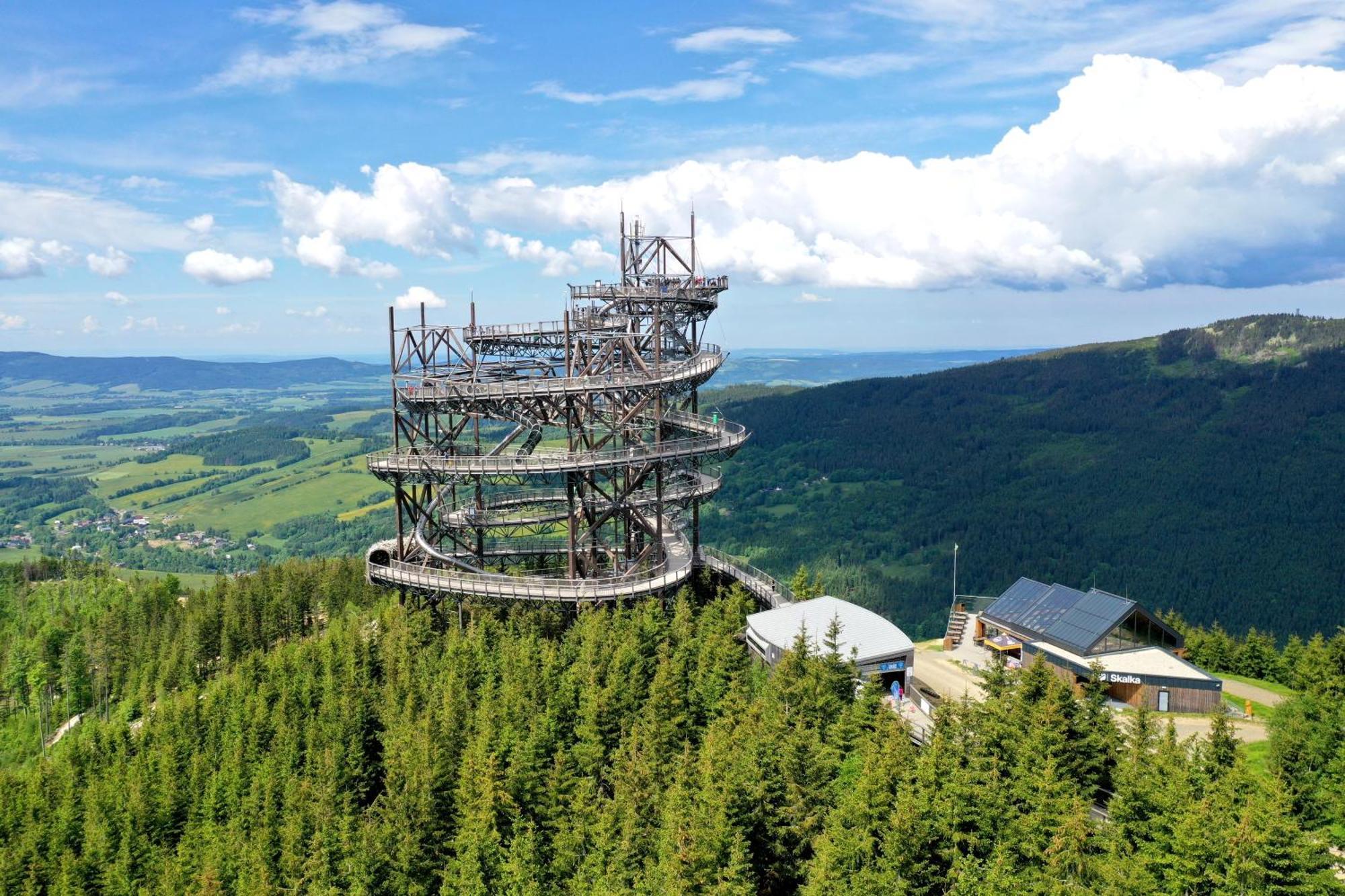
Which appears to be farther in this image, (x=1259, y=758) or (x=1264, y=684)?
(x=1264, y=684)

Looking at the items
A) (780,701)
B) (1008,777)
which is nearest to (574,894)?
(780,701)

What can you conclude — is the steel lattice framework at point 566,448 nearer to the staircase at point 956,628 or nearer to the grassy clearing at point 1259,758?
the staircase at point 956,628

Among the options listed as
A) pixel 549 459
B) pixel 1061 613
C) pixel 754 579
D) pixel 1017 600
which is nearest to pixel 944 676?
pixel 1061 613

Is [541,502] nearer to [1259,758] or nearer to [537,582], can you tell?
[537,582]

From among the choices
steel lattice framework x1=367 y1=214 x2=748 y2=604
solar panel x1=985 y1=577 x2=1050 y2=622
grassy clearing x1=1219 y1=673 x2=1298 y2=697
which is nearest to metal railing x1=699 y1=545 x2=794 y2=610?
steel lattice framework x1=367 y1=214 x2=748 y2=604

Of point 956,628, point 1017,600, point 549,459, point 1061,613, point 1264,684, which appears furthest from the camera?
point 956,628

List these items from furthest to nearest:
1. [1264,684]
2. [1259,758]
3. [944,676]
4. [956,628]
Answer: [956,628] < [1264,684] < [944,676] < [1259,758]
